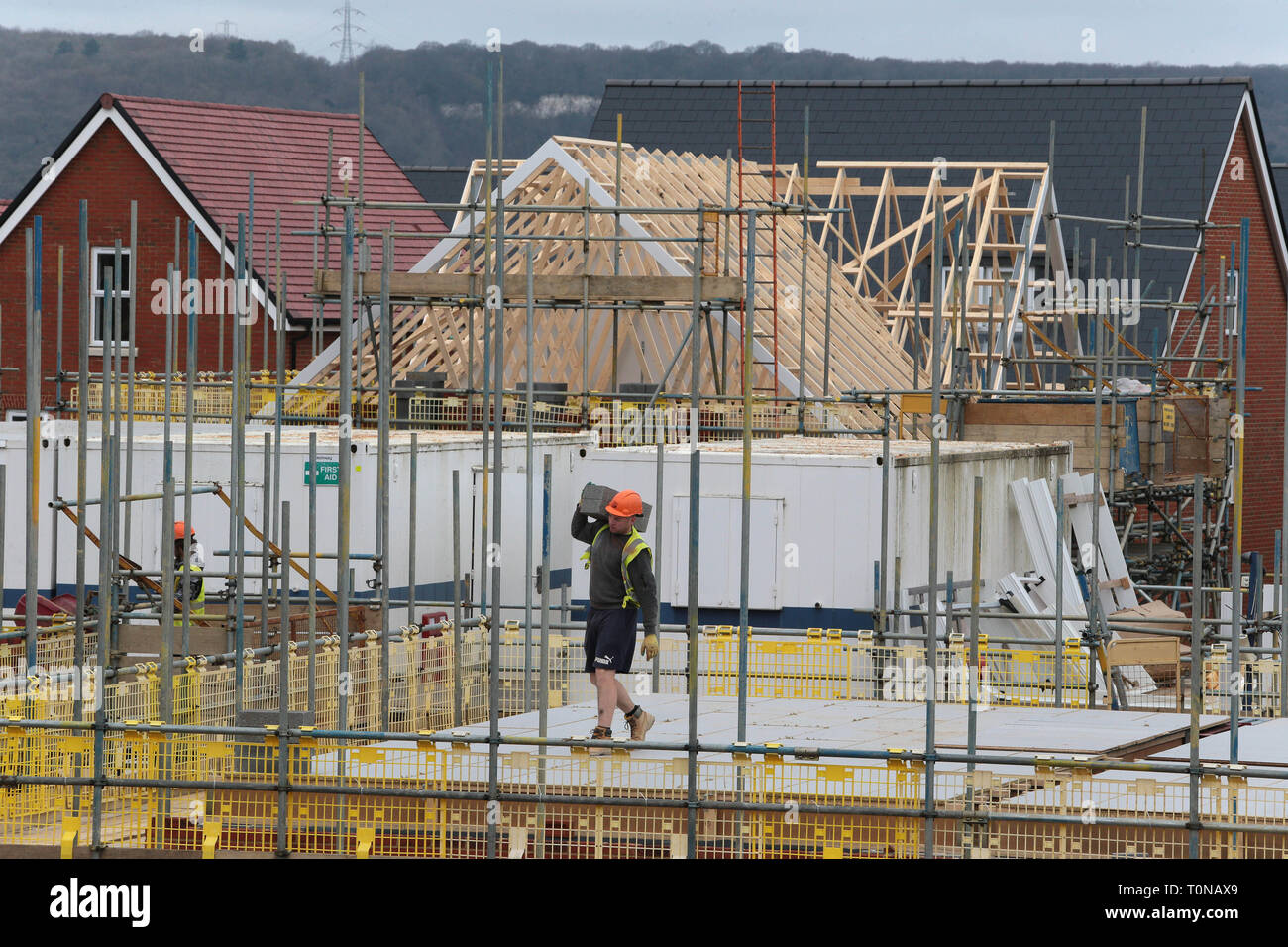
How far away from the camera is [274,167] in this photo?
3684 centimetres

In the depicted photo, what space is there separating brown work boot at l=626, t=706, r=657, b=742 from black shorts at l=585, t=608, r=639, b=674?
315mm

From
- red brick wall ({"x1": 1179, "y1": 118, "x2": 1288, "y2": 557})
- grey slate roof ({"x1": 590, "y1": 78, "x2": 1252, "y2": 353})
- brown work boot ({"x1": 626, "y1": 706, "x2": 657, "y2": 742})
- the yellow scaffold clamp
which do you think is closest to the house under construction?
the yellow scaffold clamp

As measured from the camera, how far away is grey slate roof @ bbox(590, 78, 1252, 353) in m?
38.2

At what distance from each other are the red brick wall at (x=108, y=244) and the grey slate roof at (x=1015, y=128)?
11.2m

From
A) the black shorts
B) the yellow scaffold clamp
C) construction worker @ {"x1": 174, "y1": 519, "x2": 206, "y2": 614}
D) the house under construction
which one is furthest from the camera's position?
construction worker @ {"x1": 174, "y1": 519, "x2": 206, "y2": 614}

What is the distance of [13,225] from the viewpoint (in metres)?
34.7

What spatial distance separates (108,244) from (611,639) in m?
23.1

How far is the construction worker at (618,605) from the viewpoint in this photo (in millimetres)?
13219

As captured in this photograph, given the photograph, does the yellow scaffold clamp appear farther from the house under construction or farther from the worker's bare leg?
the worker's bare leg

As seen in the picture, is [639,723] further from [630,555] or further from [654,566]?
[654,566]
